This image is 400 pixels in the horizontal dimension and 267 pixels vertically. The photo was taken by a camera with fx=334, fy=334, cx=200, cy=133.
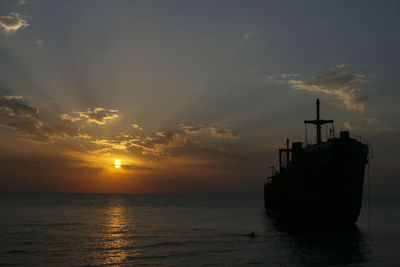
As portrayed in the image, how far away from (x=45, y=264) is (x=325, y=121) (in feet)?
162

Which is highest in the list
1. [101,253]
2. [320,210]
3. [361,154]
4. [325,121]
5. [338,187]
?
[325,121]

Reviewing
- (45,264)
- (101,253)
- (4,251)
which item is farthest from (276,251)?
(4,251)

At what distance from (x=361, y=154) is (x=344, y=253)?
1604 cm

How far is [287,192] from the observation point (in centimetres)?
5950

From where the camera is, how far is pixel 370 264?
2680 cm

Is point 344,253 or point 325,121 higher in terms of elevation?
point 325,121

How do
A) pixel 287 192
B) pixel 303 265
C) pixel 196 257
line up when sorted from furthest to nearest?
pixel 287 192, pixel 196 257, pixel 303 265

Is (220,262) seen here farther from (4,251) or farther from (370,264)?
(4,251)

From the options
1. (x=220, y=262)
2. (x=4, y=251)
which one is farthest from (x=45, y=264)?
(x=220, y=262)

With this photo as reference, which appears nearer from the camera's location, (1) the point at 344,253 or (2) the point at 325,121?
(1) the point at 344,253

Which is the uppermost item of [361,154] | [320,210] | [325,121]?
[325,121]

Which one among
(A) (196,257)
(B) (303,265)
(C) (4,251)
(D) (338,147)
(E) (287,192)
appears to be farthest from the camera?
(E) (287,192)

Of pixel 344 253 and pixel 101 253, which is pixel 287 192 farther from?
pixel 101 253

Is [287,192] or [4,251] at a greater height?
[287,192]
